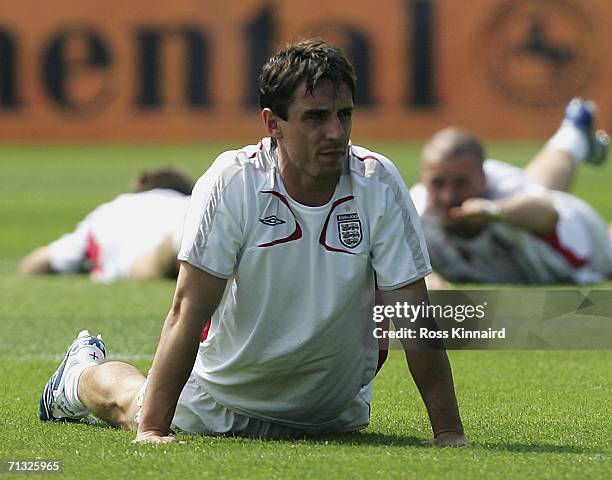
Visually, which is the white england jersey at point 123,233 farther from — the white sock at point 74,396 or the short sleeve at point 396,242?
the short sleeve at point 396,242

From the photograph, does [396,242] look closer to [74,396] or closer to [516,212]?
[74,396]

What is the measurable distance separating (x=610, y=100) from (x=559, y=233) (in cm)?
1233

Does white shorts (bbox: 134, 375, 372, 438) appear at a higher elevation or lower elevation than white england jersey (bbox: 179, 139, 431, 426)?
lower

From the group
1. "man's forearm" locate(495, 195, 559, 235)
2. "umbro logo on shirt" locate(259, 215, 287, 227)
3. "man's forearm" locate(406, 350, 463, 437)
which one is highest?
"umbro logo on shirt" locate(259, 215, 287, 227)

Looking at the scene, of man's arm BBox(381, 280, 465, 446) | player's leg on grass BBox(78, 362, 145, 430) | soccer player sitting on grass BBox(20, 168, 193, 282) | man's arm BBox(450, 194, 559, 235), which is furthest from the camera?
soccer player sitting on grass BBox(20, 168, 193, 282)

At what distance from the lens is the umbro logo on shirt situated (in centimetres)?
432

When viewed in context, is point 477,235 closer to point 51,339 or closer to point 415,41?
point 51,339

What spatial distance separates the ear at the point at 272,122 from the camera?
4371mm

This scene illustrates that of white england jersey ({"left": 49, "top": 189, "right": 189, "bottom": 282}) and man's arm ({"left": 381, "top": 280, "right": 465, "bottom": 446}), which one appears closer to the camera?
man's arm ({"left": 381, "top": 280, "right": 465, "bottom": 446})

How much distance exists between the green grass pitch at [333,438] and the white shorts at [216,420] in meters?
0.08

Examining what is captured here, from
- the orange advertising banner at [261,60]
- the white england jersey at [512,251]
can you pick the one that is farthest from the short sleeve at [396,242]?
the orange advertising banner at [261,60]

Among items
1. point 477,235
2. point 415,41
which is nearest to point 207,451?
point 477,235

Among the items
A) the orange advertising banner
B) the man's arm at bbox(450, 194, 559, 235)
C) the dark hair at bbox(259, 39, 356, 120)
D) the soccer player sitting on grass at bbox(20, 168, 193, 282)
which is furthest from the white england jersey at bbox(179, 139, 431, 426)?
the orange advertising banner

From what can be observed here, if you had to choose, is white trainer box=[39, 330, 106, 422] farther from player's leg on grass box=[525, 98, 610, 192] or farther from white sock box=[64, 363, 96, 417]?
player's leg on grass box=[525, 98, 610, 192]
